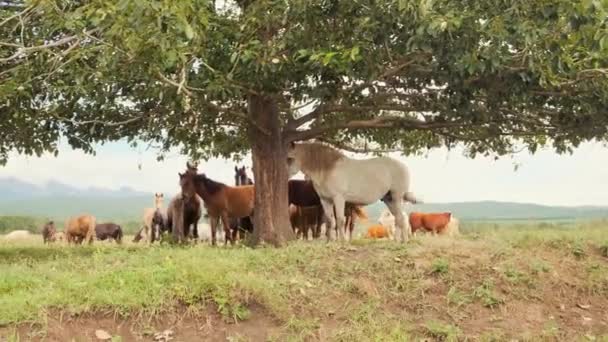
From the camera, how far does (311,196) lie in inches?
657

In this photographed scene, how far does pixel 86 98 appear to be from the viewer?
12.9 meters

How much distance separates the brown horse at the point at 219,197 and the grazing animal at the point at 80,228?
25.1 ft

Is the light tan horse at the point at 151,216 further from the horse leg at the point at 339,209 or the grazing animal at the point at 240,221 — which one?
the horse leg at the point at 339,209

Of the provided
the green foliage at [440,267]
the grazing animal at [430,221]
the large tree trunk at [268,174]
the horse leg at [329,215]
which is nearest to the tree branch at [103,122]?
the large tree trunk at [268,174]

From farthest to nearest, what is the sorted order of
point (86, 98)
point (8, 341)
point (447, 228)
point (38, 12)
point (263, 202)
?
point (447, 228), point (263, 202), point (86, 98), point (38, 12), point (8, 341)

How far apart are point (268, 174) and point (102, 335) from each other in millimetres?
6089

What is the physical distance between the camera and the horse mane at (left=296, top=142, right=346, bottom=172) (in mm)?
14438

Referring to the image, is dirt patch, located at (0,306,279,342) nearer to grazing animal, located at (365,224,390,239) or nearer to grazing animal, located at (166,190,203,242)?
grazing animal, located at (166,190,203,242)

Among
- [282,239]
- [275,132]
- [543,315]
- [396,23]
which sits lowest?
[543,315]

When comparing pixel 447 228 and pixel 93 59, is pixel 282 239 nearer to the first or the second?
pixel 93 59

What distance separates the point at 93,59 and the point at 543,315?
7096 millimetres

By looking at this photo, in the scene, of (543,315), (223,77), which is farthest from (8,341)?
(543,315)

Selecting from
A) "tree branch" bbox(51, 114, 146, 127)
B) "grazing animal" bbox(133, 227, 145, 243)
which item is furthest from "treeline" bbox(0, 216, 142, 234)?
"tree branch" bbox(51, 114, 146, 127)

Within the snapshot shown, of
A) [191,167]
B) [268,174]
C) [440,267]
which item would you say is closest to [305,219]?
[191,167]
